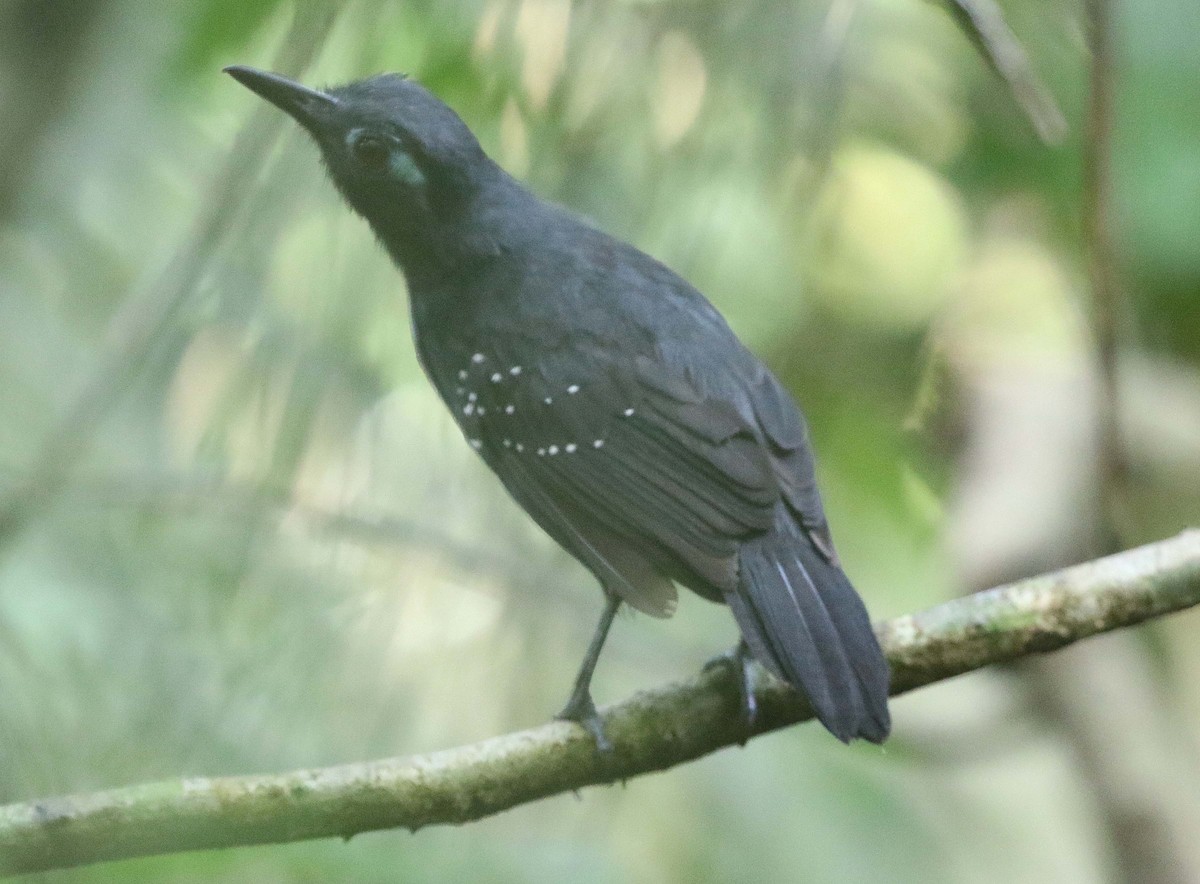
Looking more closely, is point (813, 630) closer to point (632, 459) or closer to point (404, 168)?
point (632, 459)

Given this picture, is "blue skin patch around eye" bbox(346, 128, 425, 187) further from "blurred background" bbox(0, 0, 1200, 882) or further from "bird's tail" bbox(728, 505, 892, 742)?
"bird's tail" bbox(728, 505, 892, 742)

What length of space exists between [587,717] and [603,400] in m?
0.70

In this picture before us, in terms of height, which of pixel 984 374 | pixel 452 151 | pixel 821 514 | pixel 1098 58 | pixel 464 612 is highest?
pixel 1098 58

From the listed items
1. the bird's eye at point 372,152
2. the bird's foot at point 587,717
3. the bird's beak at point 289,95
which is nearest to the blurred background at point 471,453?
the bird's beak at point 289,95

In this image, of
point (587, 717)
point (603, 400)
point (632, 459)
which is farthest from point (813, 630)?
point (603, 400)

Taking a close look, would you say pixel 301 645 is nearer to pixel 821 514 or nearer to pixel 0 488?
pixel 0 488

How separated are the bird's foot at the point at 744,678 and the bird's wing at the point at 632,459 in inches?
7.3

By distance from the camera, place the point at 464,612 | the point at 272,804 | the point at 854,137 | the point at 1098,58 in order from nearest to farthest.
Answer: the point at 272,804 → the point at 1098,58 → the point at 464,612 → the point at 854,137

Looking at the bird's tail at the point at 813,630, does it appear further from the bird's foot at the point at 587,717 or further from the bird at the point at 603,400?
the bird's foot at the point at 587,717

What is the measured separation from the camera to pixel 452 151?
330cm

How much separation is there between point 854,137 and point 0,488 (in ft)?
8.79

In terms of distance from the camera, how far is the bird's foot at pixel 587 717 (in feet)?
8.84

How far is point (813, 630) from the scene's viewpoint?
8.39 feet

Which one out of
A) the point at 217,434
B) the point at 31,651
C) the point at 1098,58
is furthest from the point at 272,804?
the point at 1098,58
